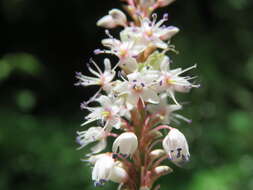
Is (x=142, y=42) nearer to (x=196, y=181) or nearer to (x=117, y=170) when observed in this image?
(x=117, y=170)

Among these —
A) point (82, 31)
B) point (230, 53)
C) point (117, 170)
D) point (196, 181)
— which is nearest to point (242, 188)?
point (196, 181)

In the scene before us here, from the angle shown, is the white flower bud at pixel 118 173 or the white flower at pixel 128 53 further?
the white flower at pixel 128 53

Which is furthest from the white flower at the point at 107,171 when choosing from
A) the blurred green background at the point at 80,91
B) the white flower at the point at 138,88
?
the blurred green background at the point at 80,91

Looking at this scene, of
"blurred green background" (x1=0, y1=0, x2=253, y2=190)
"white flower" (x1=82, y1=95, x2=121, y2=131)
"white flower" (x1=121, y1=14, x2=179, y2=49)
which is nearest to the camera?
"white flower" (x1=82, y1=95, x2=121, y2=131)

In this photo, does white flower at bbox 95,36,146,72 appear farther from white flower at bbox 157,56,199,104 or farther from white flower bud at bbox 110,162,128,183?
white flower bud at bbox 110,162,128,183

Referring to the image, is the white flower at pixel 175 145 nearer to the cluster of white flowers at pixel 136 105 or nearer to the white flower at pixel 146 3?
the cluster of white flowers at pixel 136 105

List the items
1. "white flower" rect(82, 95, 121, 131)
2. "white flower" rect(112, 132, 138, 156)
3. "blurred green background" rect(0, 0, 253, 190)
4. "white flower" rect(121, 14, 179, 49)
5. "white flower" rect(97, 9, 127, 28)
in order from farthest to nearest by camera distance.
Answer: "blurred green background" rect(0, 0, 253, 190) < "white flower" rect(97, 9, 127, 28) < "white flower" rect(121, 14, 179, 49) < "white flower" rect(82, 95, 121, 131) < "white flower" rect(112, 132, 138, 156)

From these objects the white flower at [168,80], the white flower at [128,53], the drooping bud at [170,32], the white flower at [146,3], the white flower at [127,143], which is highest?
the white flower at [146,3]

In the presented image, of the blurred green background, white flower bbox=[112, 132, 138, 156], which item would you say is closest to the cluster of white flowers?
white flower bbox=[112, 132, 138, 156]

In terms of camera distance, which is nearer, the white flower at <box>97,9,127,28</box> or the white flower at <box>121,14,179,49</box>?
the white flower at <box>121,14,179,49</box>
